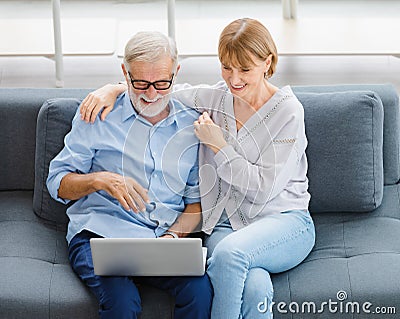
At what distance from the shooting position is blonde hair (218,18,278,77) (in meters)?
2.71

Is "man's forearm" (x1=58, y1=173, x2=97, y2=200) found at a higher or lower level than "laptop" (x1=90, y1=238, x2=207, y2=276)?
higher

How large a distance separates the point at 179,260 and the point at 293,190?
18.0 inches

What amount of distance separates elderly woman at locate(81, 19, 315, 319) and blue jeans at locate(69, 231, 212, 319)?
0.08m

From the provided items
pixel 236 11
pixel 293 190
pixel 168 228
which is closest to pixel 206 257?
pixel 168 228

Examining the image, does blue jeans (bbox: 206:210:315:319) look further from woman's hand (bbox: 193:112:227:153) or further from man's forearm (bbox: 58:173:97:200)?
man's forearm (bbox: 58:173:97:200)

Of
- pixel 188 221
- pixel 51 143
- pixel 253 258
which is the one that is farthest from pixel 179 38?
pixel 253 258

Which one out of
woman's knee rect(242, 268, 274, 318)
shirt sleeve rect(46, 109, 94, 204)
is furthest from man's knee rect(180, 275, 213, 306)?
shirt sleeve rect(46, 109, 94, 204)

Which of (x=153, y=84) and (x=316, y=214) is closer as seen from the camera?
(x=153, y=84)

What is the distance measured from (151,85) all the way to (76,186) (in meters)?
0.36

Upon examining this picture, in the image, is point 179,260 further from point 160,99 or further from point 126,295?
point 160,99

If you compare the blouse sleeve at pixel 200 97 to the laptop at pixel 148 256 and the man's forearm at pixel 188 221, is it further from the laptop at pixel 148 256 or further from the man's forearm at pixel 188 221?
the laptop at pixel 148 256

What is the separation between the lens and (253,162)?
9.09 feet

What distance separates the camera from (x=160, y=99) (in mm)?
2754

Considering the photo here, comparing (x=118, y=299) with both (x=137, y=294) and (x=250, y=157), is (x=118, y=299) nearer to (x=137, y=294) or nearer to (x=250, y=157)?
(x=137, y=294)
